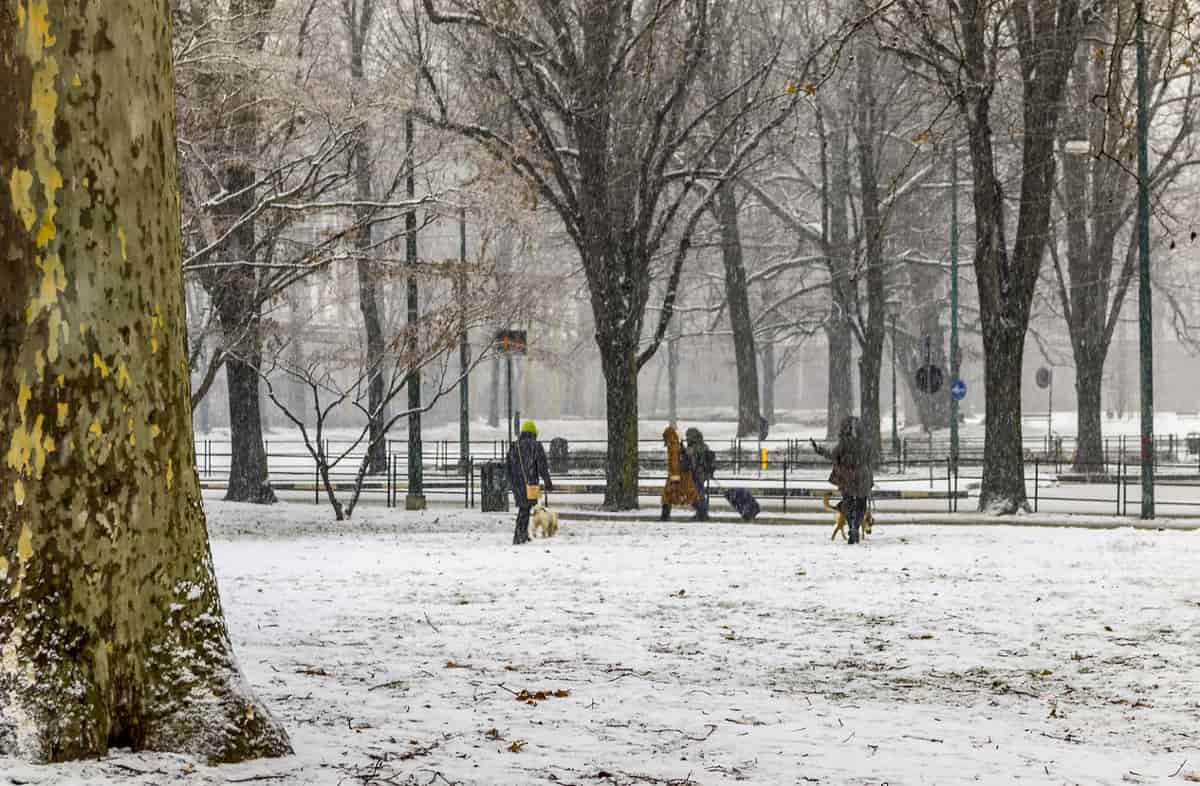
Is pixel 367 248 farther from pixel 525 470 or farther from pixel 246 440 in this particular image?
pixel 246 440

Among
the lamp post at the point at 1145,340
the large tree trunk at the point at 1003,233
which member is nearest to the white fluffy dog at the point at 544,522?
the large tree trunk at the point at 1003,233

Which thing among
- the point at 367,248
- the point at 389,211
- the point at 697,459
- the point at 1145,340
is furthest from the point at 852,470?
the point at 367,248

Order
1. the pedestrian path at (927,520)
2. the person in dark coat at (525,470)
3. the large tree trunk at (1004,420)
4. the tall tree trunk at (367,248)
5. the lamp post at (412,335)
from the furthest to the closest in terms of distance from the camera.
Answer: the large tree trunk at (1004,420) → the pedestrian path at (927,520) → the lamp post at (412,335) → the tall tree trunk at (367,248) → the person in dark coat at (525,470)

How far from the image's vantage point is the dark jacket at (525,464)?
1838 cm

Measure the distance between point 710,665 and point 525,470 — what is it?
928 cm

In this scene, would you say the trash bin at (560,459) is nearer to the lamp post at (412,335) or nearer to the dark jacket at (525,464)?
the lamp post at (412,335)

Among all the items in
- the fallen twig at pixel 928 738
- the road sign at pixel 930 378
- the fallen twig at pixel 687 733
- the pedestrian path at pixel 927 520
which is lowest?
the pedestrian path at pixel 927 520

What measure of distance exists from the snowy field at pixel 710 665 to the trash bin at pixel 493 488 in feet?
24.0

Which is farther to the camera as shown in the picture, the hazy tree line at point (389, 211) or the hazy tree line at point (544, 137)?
the hazy tree line at point (544, 137)

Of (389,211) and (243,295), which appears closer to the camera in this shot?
(389,211)

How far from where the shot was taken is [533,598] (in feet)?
40.9

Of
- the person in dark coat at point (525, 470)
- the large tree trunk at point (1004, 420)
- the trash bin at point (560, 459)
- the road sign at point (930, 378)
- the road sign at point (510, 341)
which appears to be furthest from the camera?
the trash bin at point (560, 459)

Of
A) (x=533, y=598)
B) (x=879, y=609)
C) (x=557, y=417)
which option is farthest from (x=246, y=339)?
(x=557, y=417)

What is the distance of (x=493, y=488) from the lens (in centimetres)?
2473
